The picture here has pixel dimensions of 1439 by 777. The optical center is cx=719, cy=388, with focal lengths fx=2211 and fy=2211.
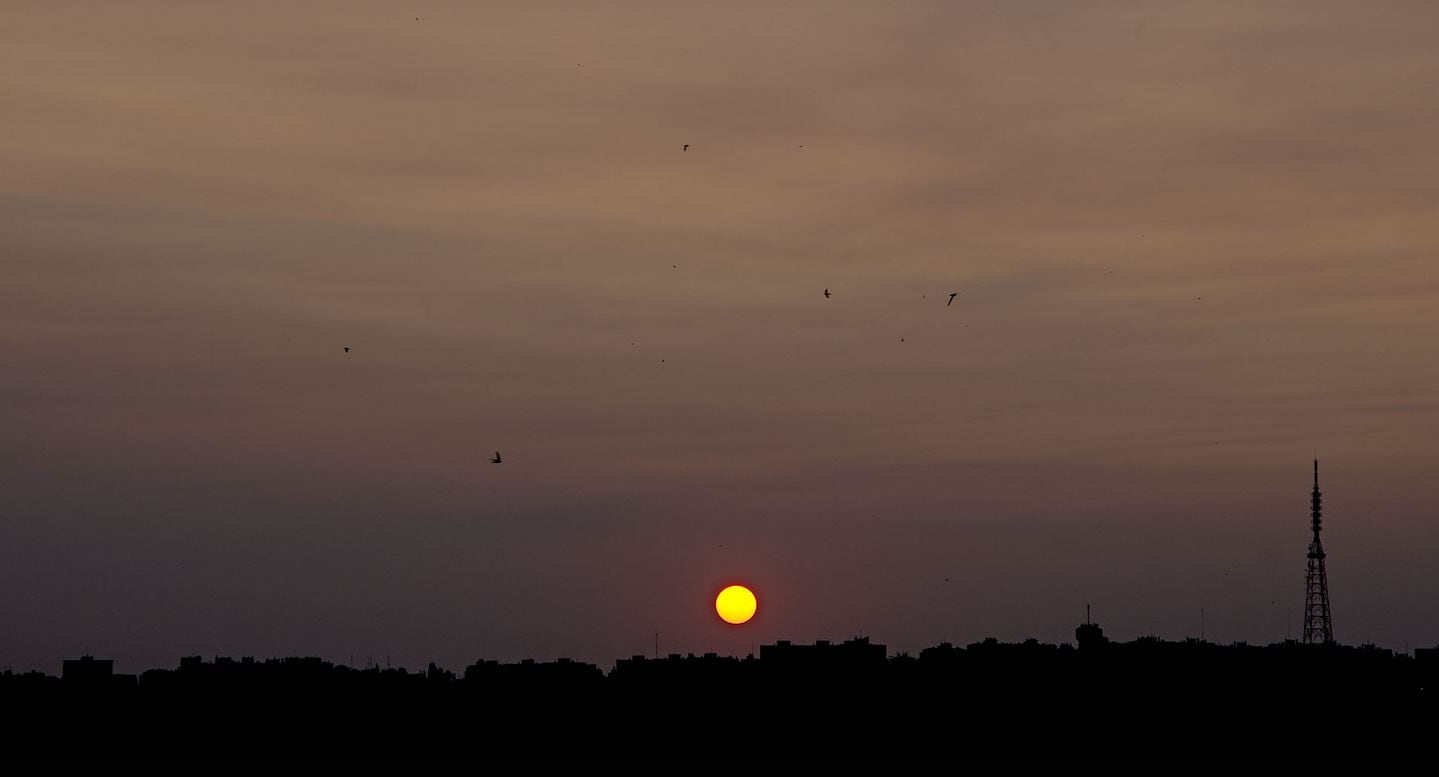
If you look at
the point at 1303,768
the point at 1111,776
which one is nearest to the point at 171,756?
the point at 1111,776

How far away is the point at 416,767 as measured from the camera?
182m

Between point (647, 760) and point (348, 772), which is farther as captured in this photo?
point (647, 760)

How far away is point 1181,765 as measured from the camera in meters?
182

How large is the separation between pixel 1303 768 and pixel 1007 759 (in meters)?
27.7

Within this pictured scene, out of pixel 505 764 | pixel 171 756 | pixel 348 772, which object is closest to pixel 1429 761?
pixel 505 764

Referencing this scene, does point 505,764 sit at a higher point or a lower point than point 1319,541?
lower

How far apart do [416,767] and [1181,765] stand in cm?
6301

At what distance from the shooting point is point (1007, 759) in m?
196

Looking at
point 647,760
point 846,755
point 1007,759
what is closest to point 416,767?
point 647,760

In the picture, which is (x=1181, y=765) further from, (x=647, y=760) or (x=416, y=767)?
(x=416, y=767)

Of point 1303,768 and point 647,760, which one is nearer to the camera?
point 1303,768

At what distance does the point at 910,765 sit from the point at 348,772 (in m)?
47.0

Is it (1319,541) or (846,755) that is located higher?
(1319,541)

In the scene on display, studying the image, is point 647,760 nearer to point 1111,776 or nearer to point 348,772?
point 348,772
